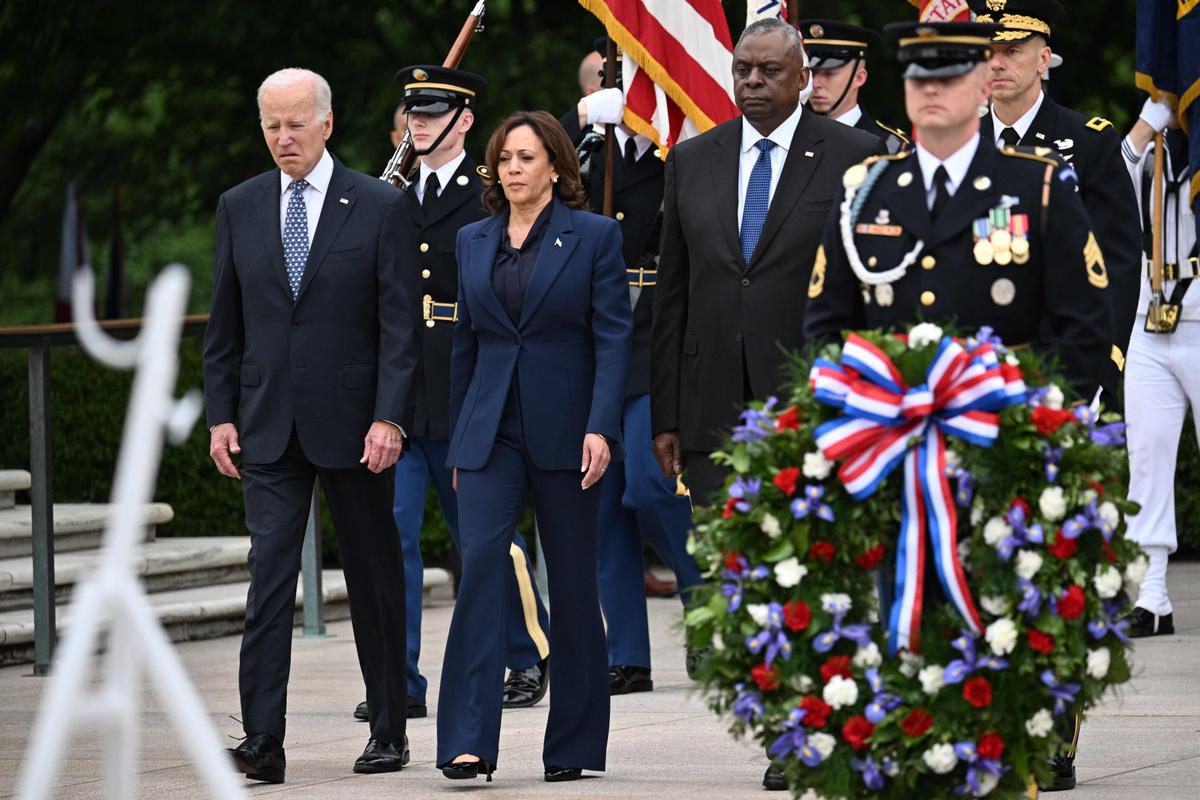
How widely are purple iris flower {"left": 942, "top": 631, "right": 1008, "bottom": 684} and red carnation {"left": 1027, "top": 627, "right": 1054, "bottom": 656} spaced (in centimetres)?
8

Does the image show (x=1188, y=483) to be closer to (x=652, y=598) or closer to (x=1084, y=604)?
(x=652, y=598)

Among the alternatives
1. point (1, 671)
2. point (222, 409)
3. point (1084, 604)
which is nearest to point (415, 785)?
point (222, 409)

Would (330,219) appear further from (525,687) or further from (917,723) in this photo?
(917,723)

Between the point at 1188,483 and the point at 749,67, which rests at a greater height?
the point at 749,67

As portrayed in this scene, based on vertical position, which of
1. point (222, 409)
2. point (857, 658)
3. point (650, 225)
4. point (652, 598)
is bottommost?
point (652, 598)

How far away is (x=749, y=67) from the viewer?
700 cm

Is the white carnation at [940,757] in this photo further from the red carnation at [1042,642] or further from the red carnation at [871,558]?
the red carnation at [871,558]

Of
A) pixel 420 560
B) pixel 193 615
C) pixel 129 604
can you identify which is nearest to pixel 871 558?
pixel 129 604

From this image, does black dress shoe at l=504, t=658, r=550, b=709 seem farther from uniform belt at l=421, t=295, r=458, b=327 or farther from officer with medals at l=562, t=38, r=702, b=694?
uniform belt at l=421, t=295, r=458, b=327

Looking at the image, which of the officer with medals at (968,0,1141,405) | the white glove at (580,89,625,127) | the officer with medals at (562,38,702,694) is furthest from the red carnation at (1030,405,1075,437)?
the white glove at (580,89,625,127)

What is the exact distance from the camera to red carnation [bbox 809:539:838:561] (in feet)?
16.6

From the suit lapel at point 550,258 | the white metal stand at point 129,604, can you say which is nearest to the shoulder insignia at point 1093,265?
the suit lapel at point 550,258

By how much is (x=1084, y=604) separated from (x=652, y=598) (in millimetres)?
8075

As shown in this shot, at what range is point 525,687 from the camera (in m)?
8.91
